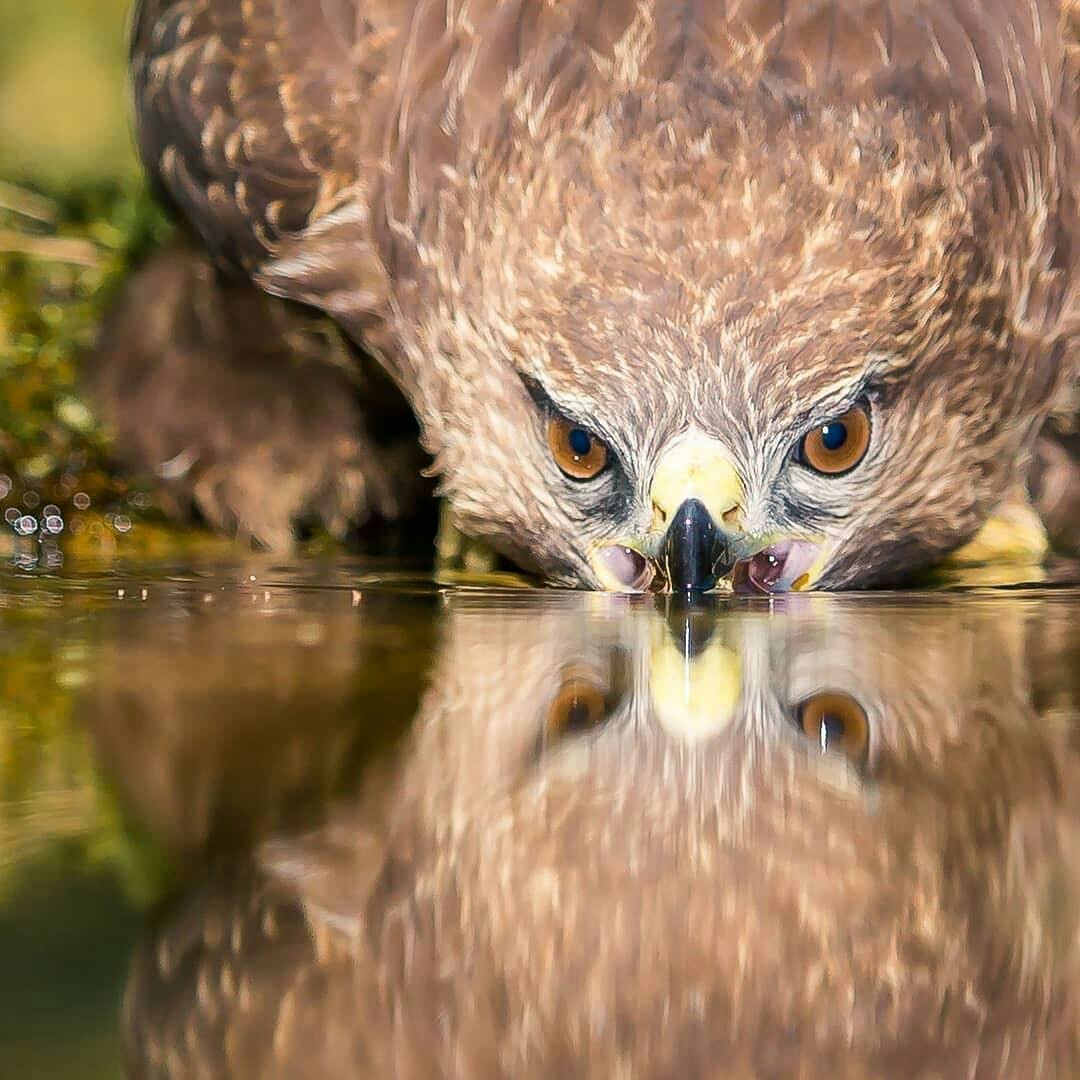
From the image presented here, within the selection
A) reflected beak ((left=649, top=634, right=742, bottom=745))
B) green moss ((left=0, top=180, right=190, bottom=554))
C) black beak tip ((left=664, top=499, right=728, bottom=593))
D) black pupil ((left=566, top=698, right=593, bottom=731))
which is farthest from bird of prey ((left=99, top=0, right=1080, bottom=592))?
black pupil ((left=566, top=698, right=593, bottom=731))

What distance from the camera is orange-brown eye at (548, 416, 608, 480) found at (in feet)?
10.6

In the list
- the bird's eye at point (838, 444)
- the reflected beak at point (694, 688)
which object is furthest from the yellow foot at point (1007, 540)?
the reflected beak at point (694, 688)

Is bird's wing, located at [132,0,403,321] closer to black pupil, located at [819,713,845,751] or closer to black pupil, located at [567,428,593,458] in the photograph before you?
black pupil, located at [567,428,593,458]

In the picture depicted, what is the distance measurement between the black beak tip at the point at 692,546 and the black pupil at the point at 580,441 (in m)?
0.33

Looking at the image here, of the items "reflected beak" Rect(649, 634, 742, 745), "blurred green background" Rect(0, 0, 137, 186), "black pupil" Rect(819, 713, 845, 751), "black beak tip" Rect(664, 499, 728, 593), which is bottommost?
"black pupil" Rect(819, 713, 845, 751)

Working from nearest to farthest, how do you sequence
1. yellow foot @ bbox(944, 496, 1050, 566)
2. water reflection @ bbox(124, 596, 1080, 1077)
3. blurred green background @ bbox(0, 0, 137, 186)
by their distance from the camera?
water reflection @ bbox(124, 596, 1080, 1077), yellow foot @ bbox(944, 496, 1050, 566), blurred green background @ bbox(0, 0, 137, 186)

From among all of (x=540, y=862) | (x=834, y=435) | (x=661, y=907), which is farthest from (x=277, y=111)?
(x=661, y=907)

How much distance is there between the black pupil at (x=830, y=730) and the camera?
169cm

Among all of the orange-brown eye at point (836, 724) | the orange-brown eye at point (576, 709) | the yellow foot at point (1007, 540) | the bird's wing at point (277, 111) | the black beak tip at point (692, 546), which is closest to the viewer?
the orange-brown eye at point (836, 724)

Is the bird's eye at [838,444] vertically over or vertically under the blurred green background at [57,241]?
under

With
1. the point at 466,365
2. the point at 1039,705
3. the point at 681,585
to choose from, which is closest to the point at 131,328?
the point at 466,365

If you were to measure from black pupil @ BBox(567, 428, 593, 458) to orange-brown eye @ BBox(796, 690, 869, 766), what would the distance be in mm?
1356

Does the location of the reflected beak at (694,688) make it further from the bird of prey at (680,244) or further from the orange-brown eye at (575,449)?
the orange-brown eye at (575,449)

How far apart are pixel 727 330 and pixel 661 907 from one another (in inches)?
73.7
